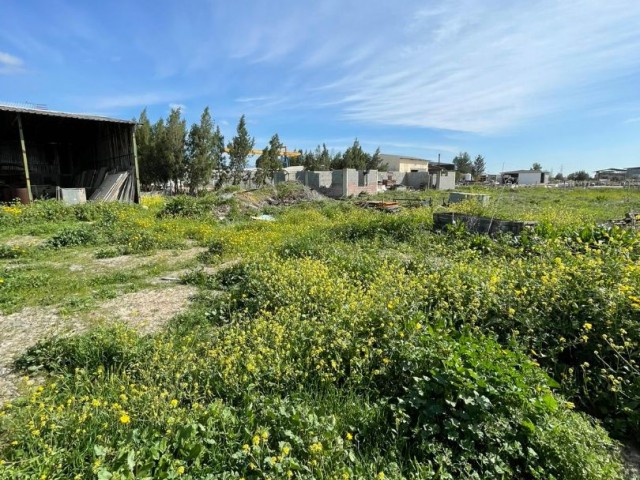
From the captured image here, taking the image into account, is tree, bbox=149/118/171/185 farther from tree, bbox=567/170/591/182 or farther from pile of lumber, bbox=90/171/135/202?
tree, bbox=567/170/591/182

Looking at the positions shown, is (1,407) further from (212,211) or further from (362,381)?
(212,211)

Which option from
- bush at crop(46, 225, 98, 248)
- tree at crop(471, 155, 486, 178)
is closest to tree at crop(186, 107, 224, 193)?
bush at crop(46, 225, 98, 248)

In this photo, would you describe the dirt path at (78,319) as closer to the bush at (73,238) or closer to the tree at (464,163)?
the bush at (73,238)

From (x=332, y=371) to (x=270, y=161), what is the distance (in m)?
30.3

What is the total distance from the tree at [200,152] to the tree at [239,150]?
3983 millimetres

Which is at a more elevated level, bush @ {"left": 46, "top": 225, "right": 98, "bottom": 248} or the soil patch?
bush @ {"left": 46, "top": 225, "right": 98, "bottom": 248}

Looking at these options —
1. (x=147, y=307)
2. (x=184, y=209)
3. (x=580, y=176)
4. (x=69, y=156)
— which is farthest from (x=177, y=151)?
(x=580, y=176)

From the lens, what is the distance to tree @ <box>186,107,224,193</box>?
24344 mm

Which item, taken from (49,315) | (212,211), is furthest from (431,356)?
(212,211)

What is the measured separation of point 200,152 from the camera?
24.4 metres

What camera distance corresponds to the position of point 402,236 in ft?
27.3

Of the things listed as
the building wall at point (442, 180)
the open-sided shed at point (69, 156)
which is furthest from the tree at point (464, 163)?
the open-sided shed at point (69, 156)

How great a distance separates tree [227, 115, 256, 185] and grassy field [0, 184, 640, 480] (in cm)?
2463

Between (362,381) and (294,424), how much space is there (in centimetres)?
85
